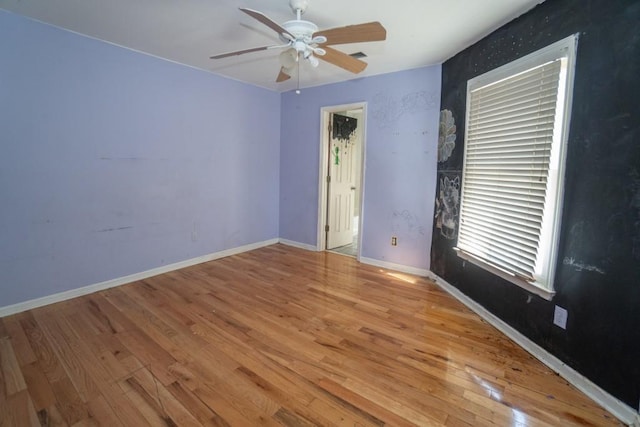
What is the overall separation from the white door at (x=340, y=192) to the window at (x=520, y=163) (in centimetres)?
207

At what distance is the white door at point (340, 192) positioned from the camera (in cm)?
443

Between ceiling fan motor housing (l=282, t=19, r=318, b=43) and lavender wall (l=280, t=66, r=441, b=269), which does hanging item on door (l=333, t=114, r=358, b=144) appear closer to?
lavender wall (l=280, t=66, r=441, b=269)

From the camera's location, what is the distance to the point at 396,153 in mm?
3514

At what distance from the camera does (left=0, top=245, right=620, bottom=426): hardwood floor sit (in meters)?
1.49

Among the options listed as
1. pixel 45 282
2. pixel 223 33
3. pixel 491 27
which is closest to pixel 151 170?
pixel 45 282

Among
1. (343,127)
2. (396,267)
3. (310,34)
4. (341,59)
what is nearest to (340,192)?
(343,127)

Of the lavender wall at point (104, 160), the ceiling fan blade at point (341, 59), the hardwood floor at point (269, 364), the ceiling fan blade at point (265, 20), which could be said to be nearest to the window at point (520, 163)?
the hardwood floor at point (269, 364)

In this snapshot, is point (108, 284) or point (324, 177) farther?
point (324, 177)

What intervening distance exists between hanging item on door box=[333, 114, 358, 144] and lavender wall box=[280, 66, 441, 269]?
0.98ft

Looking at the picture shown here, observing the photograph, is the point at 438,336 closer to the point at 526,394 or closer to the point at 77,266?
the point at 526,394

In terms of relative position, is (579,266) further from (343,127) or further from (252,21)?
(343,127)

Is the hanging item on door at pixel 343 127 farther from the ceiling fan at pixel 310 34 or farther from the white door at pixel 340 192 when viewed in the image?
the ceiling fan at pixel 310 34

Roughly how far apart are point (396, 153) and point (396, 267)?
142cm

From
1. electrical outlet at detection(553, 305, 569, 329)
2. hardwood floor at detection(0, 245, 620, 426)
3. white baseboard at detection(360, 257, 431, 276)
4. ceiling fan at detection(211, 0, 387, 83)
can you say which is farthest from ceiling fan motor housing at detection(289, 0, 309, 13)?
white baseboard at detection(360, 257, 431, 276)
